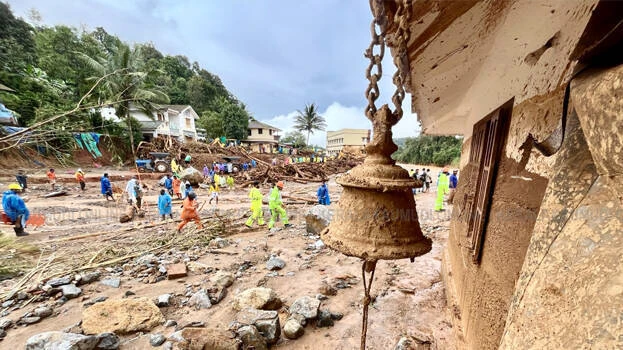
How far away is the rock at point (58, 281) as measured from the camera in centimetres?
445

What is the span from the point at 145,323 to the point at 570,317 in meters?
4.46

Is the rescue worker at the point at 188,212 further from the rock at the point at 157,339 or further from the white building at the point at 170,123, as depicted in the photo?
the white building at the point at 170,123

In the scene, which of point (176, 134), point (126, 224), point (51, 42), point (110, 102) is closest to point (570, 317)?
point (110, 102)

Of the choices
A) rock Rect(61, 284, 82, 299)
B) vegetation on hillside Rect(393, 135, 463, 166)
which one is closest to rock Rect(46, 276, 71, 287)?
rock Rect(61, 284, 82, 299)

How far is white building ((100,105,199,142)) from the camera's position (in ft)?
85.1

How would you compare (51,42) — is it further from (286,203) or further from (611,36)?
(611,36)

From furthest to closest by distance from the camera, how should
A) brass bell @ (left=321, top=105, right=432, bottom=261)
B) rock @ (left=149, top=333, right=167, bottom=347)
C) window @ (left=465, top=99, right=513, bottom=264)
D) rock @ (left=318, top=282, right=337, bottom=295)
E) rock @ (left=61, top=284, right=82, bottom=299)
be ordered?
1. rock @ (left=318, top=282, right=337, bottom=295)
2. rock @ (left=61, top=284, right=82, bottom=299)
3. rock @ (left=149, top=333, right=167, bottom=347)
4. window @ (left=465, top=99, right=513, bottom=264)
5. brass bell @ (left=321, top=105, right=432, bottom=261)

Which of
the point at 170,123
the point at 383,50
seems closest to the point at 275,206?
the point at 383,50

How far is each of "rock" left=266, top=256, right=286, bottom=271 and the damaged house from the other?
331cm

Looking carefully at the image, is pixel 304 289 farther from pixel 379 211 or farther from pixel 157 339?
pixel 379 211

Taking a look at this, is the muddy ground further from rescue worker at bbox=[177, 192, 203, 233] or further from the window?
the window

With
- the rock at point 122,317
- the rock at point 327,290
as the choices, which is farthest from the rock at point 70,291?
the rock at point 327,290

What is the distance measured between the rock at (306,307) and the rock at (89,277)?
403 cm

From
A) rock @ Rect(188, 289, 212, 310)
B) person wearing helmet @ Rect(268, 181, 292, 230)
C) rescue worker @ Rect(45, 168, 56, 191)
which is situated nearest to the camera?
rock @ Rect(188, 289, 212, 310)
